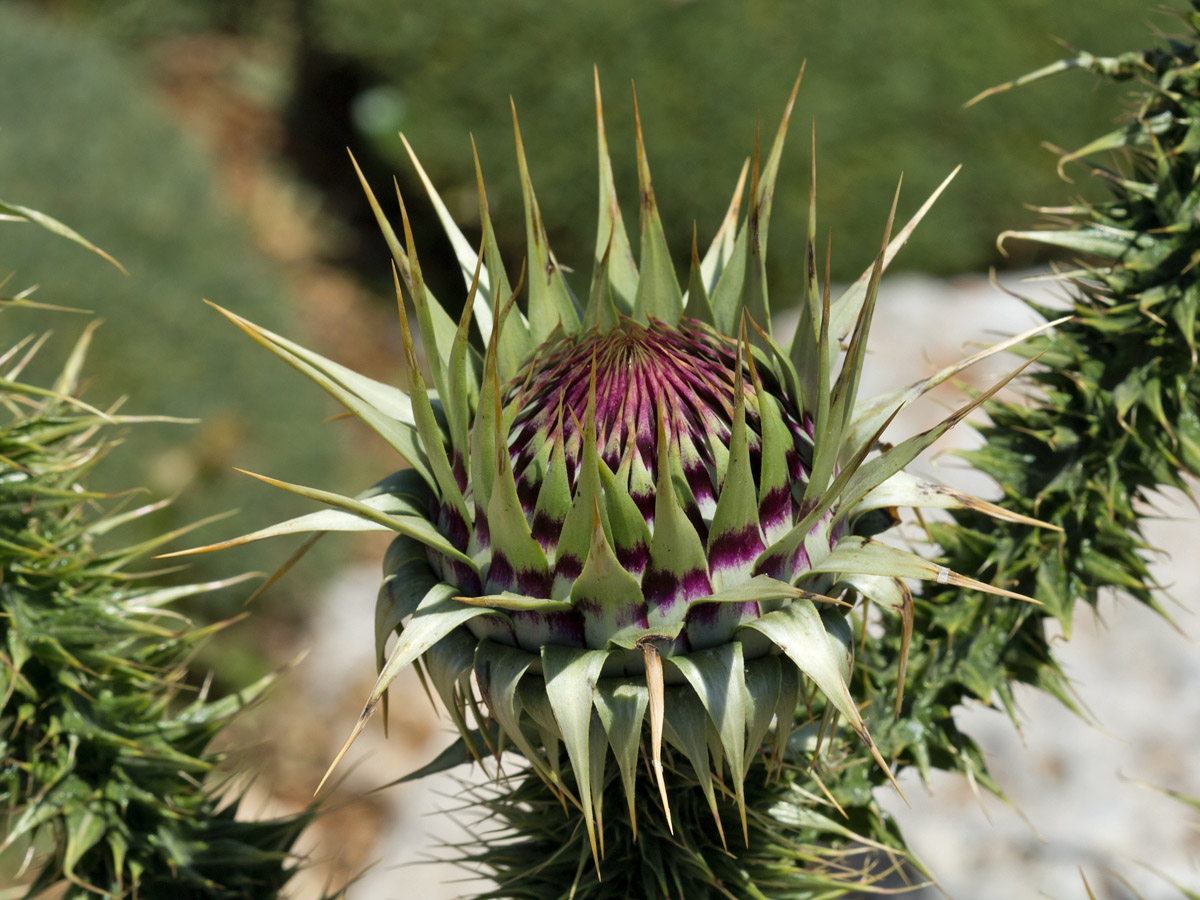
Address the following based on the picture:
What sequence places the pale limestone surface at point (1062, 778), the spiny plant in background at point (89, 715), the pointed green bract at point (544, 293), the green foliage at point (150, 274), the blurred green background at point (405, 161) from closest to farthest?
the pointed green bract at point (544, 293), the spiny plant in background at point (89, 715), the pale limestone surface at point (1062, 778), the green foliage at point (150, 274), the blurred green background at point (405, 161)

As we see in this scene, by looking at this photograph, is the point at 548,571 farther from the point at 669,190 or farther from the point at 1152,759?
the point at 669,190

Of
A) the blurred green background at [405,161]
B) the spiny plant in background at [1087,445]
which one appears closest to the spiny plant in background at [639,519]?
the spiny plant in background at [1087,445]

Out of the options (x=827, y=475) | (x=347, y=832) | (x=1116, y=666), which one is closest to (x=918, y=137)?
(x=1116, y=666)

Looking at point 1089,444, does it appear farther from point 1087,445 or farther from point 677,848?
point 677,848

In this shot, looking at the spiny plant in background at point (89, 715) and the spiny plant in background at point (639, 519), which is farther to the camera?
the spiny plant in background at point (89, 715)

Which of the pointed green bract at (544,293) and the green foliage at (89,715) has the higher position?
the pointed green bract at (544,293)

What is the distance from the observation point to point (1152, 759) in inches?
208

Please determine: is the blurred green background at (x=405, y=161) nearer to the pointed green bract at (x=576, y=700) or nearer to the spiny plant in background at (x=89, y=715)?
the spiny plant in background at (x=89, y=715)

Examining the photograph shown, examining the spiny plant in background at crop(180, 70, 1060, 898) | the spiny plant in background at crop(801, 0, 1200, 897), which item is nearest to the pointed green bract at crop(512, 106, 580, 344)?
the spiny plant in background at crop(180, 70, 1060, 898)

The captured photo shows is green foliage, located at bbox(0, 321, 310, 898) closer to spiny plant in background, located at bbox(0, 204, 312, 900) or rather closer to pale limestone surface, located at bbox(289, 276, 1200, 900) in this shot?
spiny plant in background, located at bbox(0, 204, 312, 900)

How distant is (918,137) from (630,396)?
8.13 meters

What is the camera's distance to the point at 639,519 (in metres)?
1.79

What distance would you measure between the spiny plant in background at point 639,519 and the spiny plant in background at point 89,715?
0.90 metres

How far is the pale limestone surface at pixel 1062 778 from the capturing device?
491cm
